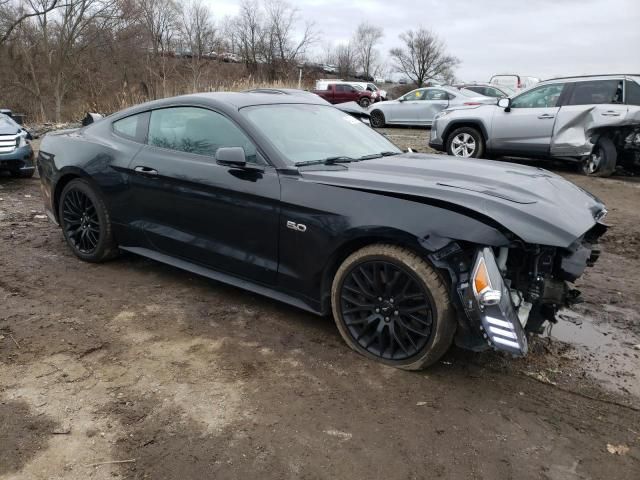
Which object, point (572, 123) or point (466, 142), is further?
point (466, 142)

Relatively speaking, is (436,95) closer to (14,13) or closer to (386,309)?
(386,309)

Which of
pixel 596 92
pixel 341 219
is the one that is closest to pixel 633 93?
pixel 596 92

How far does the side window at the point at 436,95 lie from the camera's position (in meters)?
16.3

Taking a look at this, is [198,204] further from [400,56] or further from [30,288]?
[400,56]

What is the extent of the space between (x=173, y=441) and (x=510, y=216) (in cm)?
200

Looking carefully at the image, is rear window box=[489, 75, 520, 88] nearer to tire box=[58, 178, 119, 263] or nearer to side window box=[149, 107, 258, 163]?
side window box=[149, 107, 258, 163]

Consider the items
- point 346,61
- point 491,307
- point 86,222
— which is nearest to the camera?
point 491,307

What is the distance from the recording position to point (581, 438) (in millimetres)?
2490

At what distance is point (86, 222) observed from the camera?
15.1 feet

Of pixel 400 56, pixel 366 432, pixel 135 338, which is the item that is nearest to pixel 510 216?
pixel 366 432

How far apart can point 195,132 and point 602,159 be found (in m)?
7.52

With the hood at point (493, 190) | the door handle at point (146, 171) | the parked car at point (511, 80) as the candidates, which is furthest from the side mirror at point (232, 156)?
the parked car at point (511, 80)

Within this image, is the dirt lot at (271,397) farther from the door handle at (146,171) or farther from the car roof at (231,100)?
the car roof at (231,100)

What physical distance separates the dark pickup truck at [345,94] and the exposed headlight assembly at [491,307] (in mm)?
29194
